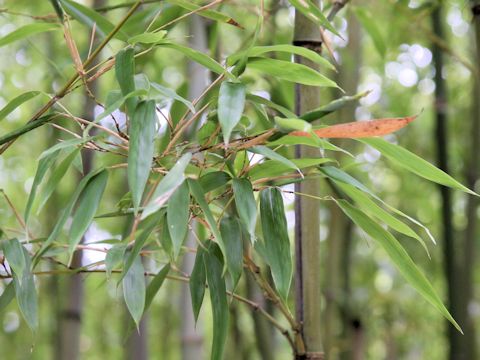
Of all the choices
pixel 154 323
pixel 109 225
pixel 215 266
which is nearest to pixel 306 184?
pixel 215 266

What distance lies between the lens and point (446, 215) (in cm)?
132

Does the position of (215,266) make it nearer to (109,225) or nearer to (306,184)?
(306,184)

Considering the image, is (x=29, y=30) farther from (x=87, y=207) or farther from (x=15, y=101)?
(x=87, y=207)

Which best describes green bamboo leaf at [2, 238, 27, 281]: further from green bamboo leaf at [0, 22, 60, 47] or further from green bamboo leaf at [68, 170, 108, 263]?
green bamboo leaf at [0, 22, 60, 47]

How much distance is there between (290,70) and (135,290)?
25 cm

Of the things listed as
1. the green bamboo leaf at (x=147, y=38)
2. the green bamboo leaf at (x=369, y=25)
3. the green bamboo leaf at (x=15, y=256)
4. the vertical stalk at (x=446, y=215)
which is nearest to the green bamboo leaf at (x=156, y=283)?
the green bamboo leaf at (x=15, y=256)

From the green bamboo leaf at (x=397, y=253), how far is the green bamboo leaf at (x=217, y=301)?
13 cm

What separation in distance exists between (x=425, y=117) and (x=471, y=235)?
48.2 inches

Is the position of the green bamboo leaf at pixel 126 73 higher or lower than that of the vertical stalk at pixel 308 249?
higher

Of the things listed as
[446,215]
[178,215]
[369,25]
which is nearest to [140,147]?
[178,215]

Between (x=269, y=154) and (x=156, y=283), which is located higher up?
(x=269, y=154)

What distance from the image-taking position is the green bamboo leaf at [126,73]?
0.60 meters

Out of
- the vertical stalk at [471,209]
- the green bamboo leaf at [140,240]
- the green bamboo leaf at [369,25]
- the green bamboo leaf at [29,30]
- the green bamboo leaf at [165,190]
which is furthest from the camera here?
the vertical stalk at [471,209]

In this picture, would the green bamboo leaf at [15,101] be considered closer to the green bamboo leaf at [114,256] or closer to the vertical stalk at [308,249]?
the green bamboo leaf at [114,256]
